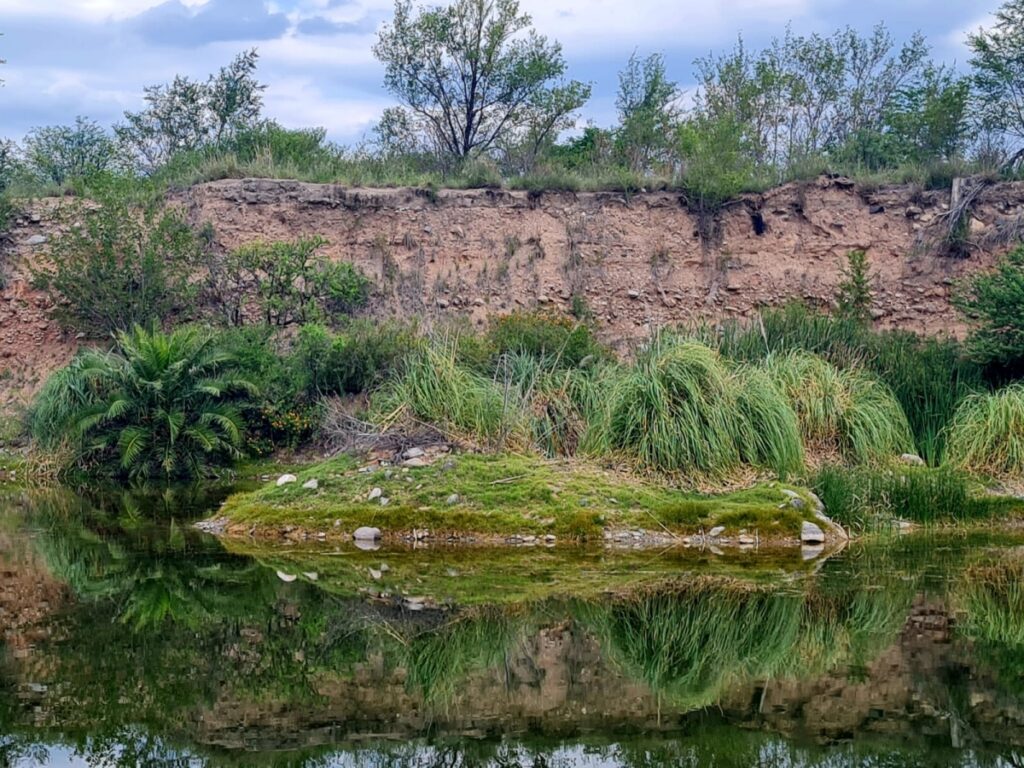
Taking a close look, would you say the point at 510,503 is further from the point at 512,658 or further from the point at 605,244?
the point at 605,244

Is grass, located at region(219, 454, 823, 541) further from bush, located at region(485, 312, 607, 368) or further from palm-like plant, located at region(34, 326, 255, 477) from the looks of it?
palm-like plant, located at region(34, 326, 255, 477)

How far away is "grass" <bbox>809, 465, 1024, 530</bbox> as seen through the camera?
48.0 feet

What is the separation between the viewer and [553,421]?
54.4ft

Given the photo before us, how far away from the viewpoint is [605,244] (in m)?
30.3

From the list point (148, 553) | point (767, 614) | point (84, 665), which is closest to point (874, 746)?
point (767, 614)

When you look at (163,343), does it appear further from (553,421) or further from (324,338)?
(553,421)

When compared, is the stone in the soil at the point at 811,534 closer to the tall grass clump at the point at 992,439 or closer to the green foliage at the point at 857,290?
the tall grass clump at the point at 992,439

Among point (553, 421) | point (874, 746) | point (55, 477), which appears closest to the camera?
point (874, 746)

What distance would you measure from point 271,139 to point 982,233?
19.3 metres

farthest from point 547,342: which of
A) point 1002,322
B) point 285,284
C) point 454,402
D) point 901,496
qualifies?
point 285,284

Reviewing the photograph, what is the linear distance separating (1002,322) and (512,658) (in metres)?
13.6

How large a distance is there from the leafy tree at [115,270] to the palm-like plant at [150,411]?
508 centimetres

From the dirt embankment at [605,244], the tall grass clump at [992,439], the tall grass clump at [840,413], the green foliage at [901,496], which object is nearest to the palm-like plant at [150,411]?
the dirt embankment at [605,244]

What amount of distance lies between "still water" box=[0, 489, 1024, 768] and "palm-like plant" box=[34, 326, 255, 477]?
729cm
